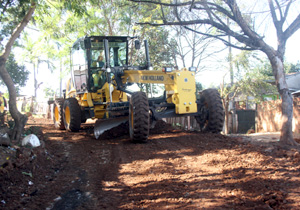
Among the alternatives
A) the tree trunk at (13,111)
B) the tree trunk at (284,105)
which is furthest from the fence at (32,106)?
the tree trunk at (284,105)

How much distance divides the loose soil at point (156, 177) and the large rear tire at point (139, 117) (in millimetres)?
325

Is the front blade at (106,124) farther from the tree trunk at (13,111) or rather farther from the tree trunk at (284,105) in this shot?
the tree trunk at (284,105)

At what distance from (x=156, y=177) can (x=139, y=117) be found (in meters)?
2.48

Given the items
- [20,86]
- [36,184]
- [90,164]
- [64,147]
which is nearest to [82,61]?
[64,147]

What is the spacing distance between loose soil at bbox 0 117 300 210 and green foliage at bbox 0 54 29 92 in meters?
31.1

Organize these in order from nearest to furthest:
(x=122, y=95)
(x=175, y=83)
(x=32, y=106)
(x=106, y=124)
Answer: (x=175, y=83), (x=106, y=124), (x=122, y=95), (x=32, y=106)

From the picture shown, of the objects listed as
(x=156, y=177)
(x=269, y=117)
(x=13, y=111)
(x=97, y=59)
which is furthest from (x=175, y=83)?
(x=269, y=117)

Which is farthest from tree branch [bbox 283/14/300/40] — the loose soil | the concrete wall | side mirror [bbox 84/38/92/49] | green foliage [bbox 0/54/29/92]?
green foliage [bbox 0/54/29/92]

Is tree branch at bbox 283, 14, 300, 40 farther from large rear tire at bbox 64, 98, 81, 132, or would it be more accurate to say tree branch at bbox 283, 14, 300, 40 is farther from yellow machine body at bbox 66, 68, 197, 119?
large rear tire at bbox 64, 98, 81, 132

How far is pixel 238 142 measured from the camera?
6.93m

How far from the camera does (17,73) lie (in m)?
35.4

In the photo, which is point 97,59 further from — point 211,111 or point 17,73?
point 17,73

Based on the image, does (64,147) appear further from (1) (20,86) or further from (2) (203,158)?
(1) (20,86)

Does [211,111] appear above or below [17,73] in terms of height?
below
